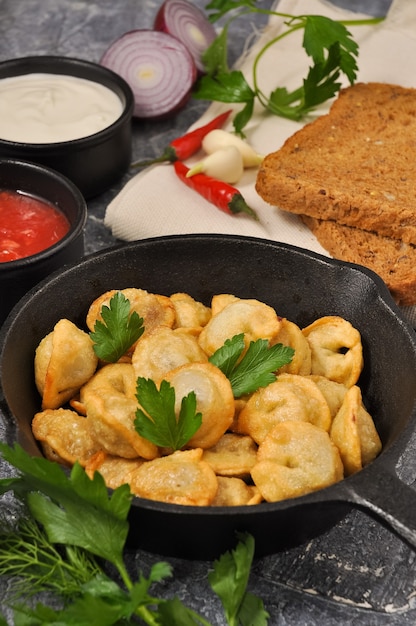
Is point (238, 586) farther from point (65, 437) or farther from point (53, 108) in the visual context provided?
point (53, 108)

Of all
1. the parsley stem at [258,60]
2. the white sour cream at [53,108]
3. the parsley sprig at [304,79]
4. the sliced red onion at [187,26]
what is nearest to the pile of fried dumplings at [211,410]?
the white sour cream at [53,108]

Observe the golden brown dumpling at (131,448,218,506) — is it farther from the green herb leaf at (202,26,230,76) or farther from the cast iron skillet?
the green herb leaf at (202,26,230,76)

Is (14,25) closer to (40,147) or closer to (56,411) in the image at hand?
(40,147)

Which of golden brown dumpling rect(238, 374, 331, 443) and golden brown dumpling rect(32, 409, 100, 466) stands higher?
golden brown dumpling rect(238, 374, 331, 443)

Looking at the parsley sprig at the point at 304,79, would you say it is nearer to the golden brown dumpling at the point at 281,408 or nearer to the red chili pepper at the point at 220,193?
the red chili pepper at the point at 220,193

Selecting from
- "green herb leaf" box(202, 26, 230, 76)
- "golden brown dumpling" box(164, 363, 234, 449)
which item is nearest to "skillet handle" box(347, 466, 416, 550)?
"golden brown dumpling" box(164, 363, 234, 449)

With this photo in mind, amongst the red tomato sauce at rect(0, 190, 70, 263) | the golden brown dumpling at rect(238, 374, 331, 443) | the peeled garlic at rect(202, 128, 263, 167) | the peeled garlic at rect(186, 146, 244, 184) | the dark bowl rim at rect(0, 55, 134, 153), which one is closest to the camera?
the golden brown dumpling at rect(238, 374, 331, 443)

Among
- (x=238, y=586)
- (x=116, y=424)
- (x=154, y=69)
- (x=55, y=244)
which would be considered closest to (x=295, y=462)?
(x=238, y=586)
